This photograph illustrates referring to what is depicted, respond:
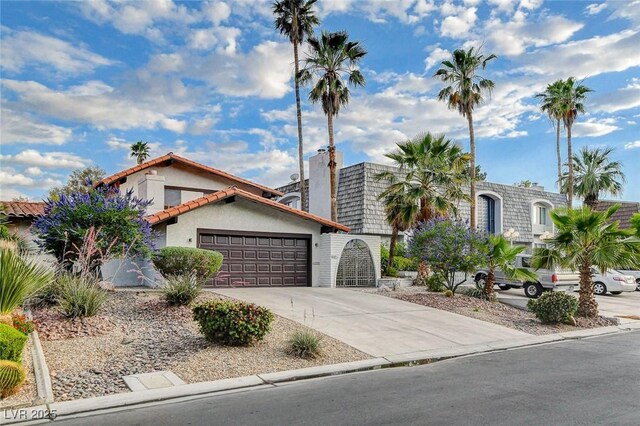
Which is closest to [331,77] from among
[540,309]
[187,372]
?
[540,309]

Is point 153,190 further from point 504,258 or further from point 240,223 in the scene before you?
point 504,258

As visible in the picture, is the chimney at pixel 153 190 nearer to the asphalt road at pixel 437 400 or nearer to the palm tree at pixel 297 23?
the palm tree at pixel 297 23

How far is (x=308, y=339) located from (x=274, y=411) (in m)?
3.22

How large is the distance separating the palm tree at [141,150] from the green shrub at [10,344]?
1469 inches

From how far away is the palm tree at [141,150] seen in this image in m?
42.3

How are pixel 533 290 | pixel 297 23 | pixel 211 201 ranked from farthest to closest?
pixel 297 23 → pixel 533 290 → pixel 211 201

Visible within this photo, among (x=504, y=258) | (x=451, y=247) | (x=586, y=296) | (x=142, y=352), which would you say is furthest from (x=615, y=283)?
(x=142, y=352)

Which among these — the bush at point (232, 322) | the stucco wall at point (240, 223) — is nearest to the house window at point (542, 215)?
the stucco wall at point (240, 223)

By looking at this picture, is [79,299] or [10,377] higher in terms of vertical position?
[79,299]

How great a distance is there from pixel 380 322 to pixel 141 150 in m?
34.5

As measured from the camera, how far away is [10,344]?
6.80m

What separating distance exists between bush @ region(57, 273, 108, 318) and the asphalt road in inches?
190

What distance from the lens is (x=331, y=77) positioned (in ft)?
87.1

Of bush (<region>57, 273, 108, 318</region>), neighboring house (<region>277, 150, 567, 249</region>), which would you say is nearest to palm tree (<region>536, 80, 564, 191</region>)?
neighboring house (<region>277, 150, 567, 249</region>)
